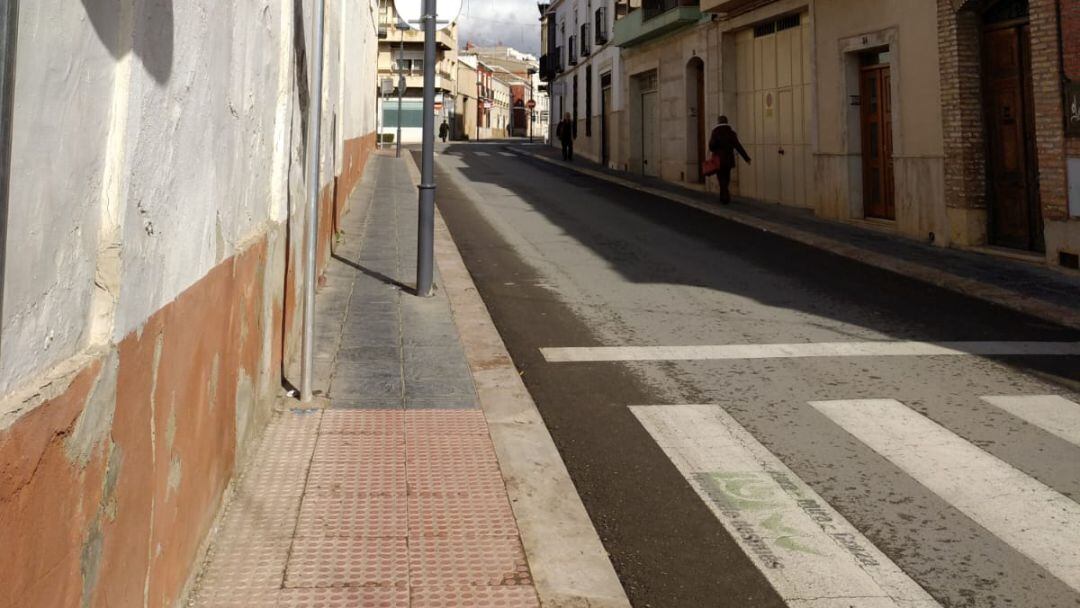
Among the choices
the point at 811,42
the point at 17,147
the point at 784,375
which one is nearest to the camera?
the point at 17,147

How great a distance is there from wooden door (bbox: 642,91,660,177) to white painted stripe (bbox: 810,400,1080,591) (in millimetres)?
22606

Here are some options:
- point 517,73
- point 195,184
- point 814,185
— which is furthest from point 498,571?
point 517,73

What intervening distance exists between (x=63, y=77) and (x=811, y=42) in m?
16.8

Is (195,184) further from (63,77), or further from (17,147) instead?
(17,147)

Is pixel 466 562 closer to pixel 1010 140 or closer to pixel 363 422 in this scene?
pixel 363 422

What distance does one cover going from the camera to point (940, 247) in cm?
1323

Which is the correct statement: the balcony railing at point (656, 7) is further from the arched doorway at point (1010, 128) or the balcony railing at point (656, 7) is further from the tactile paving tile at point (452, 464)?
the tactile paving tile at point (452, 464)

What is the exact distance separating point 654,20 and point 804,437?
21.5 meters

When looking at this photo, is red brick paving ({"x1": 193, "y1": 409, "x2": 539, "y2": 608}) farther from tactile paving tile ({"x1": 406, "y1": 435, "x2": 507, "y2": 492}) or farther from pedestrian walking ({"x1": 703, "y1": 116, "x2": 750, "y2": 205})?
pedestrian walking ({"x1": 703, "y1": 116, "x2": 750, "y2": 205})

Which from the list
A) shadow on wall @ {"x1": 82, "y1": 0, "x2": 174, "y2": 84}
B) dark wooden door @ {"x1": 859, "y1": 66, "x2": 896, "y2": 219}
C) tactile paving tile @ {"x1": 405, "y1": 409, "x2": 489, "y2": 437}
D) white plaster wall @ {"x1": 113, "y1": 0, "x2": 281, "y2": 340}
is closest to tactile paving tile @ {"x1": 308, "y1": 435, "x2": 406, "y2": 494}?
tactile paving tile @ {"x1": 405, "y1": 409, "x2": 489, "y2": 437}

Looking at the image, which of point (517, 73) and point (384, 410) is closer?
point (384, 410)

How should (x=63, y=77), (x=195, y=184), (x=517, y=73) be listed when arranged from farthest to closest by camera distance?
(x=517, y=73), (x=195, y=184), (x=63, y=77)

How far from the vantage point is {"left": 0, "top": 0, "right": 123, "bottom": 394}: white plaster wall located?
67.8 inches

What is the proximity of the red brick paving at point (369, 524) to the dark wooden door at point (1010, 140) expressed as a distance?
9814 mm
